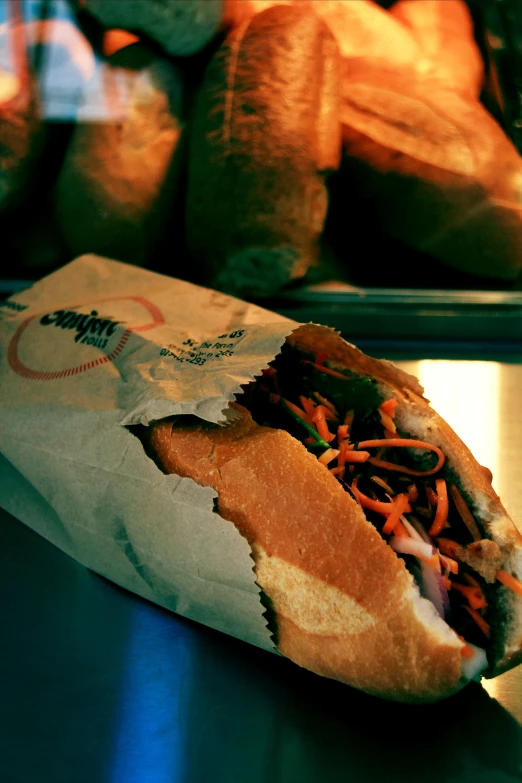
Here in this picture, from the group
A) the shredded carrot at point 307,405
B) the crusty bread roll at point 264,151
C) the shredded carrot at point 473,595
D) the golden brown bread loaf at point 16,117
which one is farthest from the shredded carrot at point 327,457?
the golden brown bread loaf at point 16,117

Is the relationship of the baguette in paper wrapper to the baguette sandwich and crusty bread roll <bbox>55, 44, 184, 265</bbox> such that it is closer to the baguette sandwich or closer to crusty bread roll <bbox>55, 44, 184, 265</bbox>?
the baguette sandwich

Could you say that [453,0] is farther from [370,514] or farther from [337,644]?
[337,644]

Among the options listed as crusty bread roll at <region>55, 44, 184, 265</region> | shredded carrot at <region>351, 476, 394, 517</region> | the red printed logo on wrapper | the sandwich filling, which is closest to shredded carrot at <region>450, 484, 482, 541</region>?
the sandwich filling

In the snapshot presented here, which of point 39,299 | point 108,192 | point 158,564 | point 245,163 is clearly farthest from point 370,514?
point 108,192

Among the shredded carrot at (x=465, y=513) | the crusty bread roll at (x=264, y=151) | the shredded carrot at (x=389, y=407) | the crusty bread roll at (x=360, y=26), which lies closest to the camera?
the shredded carrot at (x=465, y=513)

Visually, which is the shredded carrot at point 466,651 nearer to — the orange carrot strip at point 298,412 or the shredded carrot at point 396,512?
the shredded carrot at point 396,512
